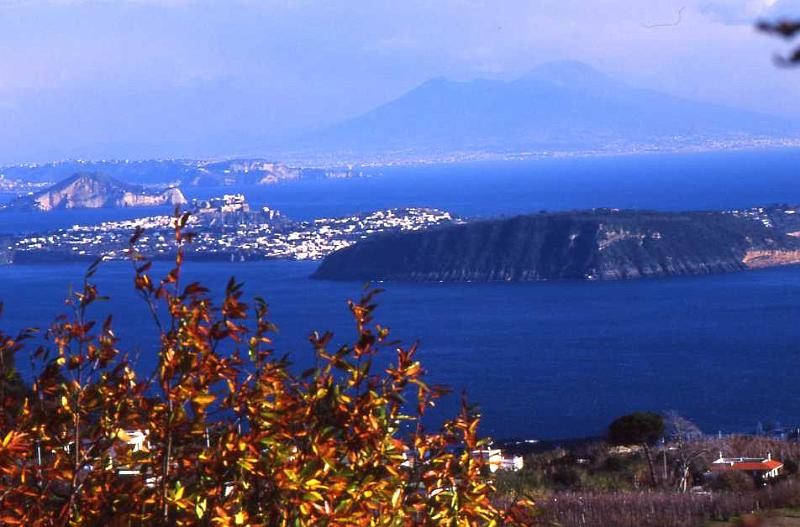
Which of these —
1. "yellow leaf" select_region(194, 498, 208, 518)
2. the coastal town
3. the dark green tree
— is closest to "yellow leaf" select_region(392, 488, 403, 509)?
"yellow leaf" select_region(194, 498, 208, 518)

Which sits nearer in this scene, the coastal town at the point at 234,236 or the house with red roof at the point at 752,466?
the house with red roof at the point at 752,466

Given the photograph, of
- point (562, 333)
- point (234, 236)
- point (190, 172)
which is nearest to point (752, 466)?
point (562, 333)

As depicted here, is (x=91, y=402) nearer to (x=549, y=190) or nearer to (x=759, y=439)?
(x=759, y=439)

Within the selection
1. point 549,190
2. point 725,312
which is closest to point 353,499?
point 725,312

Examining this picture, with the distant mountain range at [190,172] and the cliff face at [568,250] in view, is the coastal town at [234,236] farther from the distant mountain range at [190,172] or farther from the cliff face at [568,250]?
the distant mountain range at [190,172]

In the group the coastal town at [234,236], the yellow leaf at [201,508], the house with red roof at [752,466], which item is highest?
the yellow leaf at [201,508]

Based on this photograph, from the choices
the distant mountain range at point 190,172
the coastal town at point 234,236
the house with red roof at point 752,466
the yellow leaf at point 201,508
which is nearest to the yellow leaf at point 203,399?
the yellow leaf at point 201,508
